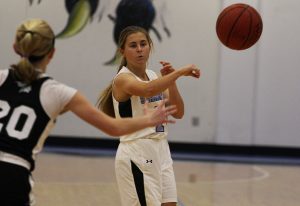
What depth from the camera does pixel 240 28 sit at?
16.6 ft

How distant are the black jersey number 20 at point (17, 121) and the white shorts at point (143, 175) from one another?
1.47 m

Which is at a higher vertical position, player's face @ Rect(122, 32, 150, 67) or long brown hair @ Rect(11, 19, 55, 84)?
long brown hair @ Rect(11, 19, 55, 84)

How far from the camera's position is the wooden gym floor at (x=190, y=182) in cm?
702

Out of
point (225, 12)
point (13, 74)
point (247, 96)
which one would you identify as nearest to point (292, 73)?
point (247, 96)

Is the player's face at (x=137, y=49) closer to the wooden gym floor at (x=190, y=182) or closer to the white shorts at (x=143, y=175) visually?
the white shorts at (x=143, y=175)

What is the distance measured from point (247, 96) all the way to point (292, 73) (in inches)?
36.3

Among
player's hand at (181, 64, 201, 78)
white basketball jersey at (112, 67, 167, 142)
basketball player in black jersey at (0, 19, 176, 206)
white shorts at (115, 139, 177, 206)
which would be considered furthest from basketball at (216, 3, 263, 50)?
basketball player in black jersey at (0, 19, 176, 206)

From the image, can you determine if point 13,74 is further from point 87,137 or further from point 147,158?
point 87,137

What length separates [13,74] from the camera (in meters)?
2.73

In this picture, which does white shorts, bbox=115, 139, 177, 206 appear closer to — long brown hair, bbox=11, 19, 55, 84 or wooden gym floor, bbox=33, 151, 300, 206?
long brown hair, bbox=11, 19, 55, 84

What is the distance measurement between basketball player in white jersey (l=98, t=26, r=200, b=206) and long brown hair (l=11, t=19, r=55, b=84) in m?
1.30

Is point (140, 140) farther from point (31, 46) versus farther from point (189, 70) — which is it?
point (31, 46)

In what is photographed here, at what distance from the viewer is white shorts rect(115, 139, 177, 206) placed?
13.2 feet

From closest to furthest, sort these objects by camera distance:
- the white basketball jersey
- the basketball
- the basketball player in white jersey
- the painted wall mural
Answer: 1. the basketball player in white jersey
2. the white basketball jersey
3. the basketball
4. the painted wall mural
